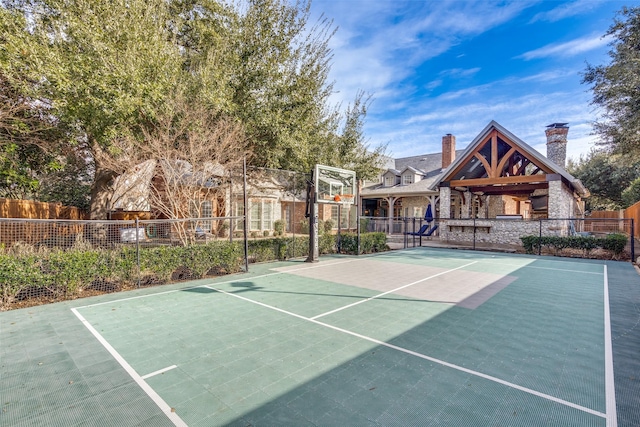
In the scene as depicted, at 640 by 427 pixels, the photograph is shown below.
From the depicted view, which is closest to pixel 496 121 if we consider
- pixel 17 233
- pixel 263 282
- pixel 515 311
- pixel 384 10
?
pixel 384 10

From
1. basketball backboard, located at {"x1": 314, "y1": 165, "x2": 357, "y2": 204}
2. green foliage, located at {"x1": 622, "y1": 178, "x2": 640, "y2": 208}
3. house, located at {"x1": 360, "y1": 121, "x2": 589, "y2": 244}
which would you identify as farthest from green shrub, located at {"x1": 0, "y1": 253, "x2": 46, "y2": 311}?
green foliage, located at {"x1": 622, "y1": 178, "x2": 640, "y2": 208}

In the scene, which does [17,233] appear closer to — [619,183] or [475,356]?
[475,356]

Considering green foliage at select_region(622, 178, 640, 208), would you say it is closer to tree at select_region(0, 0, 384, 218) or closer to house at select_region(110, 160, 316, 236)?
tree at select_region(0, 0, 384, 218)

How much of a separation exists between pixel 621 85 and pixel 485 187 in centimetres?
980

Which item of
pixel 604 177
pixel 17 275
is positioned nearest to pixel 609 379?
A: pixel 17 275

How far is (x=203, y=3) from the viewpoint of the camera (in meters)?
11.3

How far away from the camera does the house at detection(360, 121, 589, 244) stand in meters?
16.4

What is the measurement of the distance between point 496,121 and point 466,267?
10.5m

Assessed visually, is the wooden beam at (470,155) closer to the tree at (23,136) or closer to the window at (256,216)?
the window at (256,216)

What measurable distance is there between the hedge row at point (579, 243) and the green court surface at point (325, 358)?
280 inches

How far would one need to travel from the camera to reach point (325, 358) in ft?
12.3

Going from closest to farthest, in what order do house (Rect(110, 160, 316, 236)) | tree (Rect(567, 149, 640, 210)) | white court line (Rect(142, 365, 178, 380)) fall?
1. white court line (Rect(142, 365, 178, 380))
2. house (Rect(110, 160, 316, 236))
3. tree (Rect(567, 149, 640, 210))

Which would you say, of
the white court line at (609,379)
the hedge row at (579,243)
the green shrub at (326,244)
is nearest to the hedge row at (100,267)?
the green shrub at (326,244)

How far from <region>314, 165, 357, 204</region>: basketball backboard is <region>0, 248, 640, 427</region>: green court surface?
16.2 feet
